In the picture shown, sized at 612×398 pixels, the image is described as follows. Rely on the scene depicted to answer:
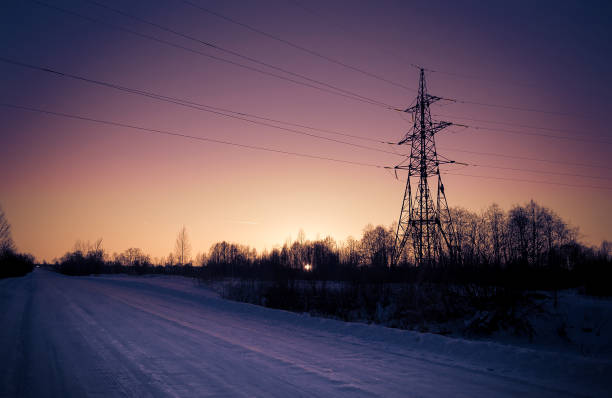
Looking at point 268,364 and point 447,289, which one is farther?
point 447,289

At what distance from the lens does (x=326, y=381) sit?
544cm

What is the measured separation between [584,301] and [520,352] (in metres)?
8.17

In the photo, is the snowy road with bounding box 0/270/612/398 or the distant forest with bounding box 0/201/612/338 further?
the distant forest with bounding box 0/201/612/338

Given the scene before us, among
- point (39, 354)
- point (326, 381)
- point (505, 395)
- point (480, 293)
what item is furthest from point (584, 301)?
point (39, 354)

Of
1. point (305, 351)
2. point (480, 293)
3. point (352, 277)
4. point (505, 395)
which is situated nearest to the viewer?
point (505, 395)

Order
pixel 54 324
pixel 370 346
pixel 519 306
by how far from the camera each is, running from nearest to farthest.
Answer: pixel 370 346, pixel 54 324, pixel 519 306

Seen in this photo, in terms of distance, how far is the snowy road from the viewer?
5.09 meters

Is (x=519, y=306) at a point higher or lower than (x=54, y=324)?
higher

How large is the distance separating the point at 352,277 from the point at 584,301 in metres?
10.2

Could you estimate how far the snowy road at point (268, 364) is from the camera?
5.09 meters

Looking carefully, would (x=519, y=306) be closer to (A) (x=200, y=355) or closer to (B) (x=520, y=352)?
(B) (x=520, y=352)

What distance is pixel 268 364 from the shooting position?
21.0 ft

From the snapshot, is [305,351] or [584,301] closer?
[305,351]

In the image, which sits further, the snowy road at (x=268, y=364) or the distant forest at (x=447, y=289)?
the distant forest at (x=447, y=289)
